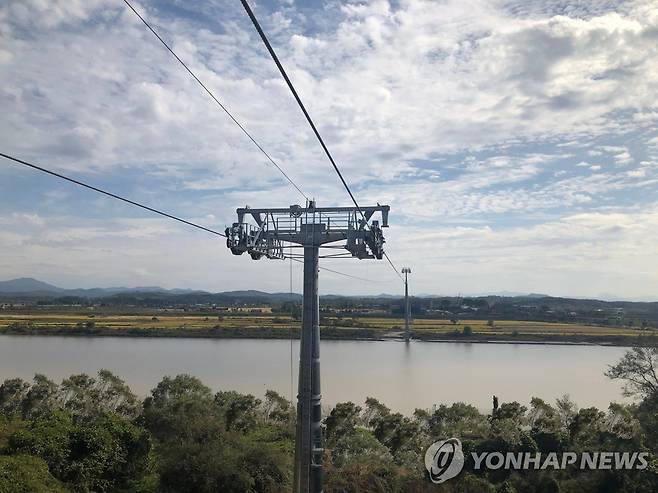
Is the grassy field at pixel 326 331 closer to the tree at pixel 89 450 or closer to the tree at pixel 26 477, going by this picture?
the tree at pixel 89 450

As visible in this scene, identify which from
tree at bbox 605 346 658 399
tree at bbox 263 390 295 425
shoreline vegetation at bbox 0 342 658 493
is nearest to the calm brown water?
tree at bbox 263 390 295 425

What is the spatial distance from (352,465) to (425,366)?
Result: 1755cm

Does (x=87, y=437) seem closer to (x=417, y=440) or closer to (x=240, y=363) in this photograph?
(x=417, y=440)

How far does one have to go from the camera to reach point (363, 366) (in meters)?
25.3

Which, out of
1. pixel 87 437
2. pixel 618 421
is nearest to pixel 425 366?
pixel 618 421

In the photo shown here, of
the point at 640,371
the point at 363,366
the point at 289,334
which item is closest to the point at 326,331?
the point at 289,334

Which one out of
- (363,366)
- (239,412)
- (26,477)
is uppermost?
(26,477)

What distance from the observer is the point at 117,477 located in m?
9.27

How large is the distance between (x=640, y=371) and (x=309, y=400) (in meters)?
9.34

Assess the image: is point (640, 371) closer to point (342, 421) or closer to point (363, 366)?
point (342, 421)

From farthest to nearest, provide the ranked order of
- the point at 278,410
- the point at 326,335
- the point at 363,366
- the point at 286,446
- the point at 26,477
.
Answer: the point at 326,335, the point at 363,366, the point at 278,410, the point at 286,446, the point at 26,477

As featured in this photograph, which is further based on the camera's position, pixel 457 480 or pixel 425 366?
pixel 425 366

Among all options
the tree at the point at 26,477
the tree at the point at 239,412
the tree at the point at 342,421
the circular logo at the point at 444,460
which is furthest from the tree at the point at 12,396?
the circular logo at the point at 444,460

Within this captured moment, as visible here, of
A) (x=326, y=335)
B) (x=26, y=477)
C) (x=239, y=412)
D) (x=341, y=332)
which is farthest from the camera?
(x=341, y=332)
